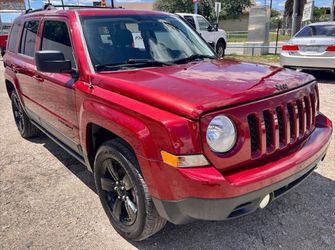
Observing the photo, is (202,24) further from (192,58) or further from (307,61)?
(192,58)

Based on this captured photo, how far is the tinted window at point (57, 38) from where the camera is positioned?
350 cm

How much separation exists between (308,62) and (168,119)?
24.7 feet

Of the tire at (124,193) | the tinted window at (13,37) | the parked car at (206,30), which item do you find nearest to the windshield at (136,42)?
the tire at (124,193)

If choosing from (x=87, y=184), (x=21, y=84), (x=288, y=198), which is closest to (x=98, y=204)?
(x=87, y=184)

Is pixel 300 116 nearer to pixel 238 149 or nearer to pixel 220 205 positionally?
pixel 238 149

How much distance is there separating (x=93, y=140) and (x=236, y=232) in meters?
1.53

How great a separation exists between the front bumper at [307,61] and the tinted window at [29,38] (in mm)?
6649

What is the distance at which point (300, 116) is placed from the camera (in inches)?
112

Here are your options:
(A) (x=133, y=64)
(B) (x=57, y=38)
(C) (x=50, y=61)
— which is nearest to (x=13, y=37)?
(B) (x=57, y=38)

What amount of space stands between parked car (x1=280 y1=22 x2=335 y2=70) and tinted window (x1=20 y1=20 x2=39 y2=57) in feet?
21.9

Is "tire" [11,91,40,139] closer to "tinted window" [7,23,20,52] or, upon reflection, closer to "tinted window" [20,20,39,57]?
"tinted window" [7,23,20,52]

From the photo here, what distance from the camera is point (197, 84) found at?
263 centimetres

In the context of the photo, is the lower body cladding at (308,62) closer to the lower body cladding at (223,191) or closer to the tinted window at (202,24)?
the lower body cladding at (223,191)

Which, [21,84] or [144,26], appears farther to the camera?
[21,84]
